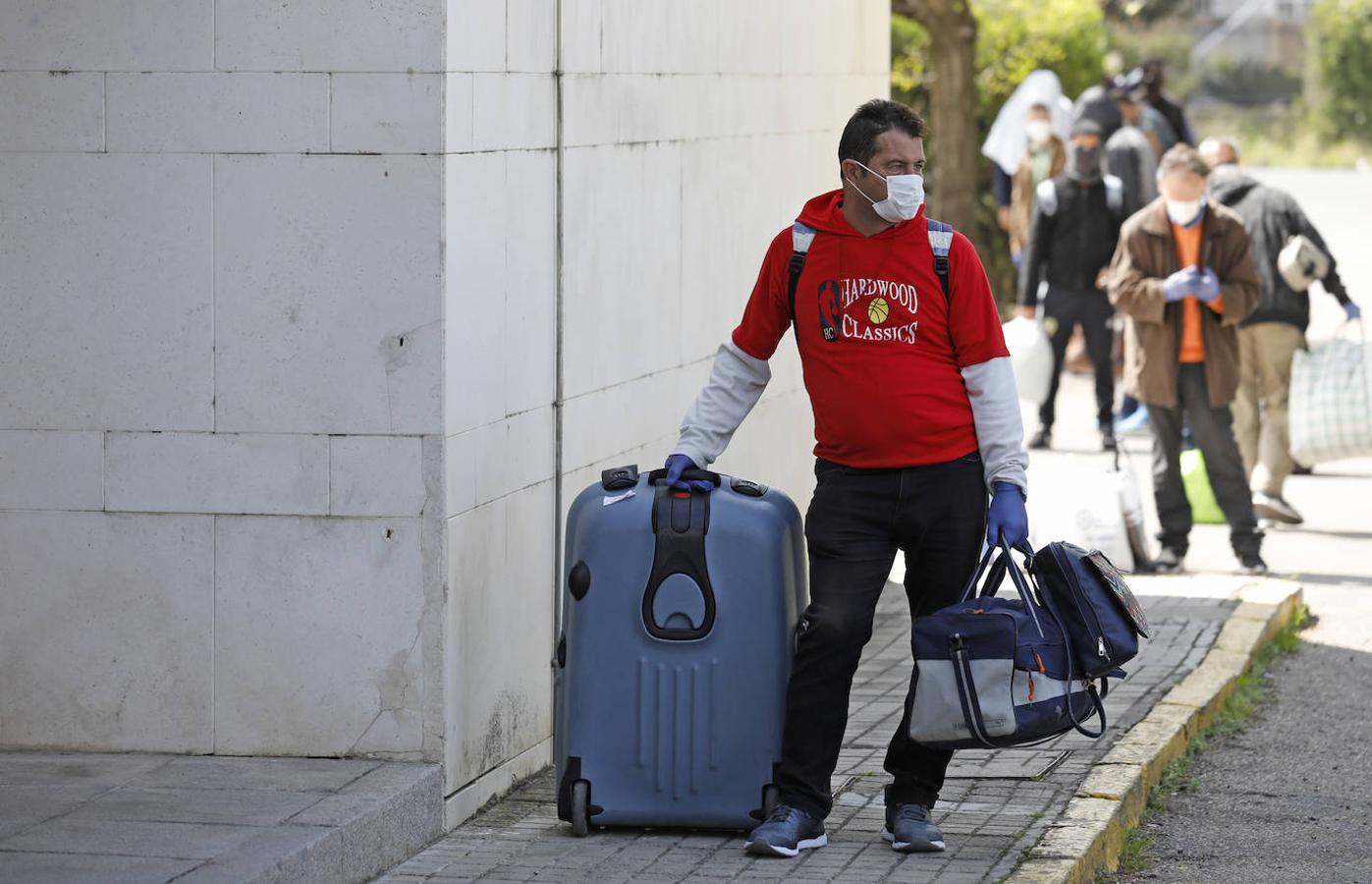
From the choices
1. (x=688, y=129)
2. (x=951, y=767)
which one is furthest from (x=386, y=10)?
(x=951, y=767)

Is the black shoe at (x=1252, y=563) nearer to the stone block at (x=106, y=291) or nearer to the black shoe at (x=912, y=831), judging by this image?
the black shoe at (x=912, y=831)

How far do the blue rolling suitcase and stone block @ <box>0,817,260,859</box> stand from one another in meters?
0.97

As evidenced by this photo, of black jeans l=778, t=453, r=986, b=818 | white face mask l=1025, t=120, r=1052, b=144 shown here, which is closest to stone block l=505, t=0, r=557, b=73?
black jeans l=778, t=453, r=986, b=818

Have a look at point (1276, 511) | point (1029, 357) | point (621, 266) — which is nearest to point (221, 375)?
point (621, 266)

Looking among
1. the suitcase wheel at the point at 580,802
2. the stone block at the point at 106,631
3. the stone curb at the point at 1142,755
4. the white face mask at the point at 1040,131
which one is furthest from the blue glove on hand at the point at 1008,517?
the white face mask at the point at 1040,131

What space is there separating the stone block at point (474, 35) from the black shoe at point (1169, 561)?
18.7 ft

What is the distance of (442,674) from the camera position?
5.66 meters

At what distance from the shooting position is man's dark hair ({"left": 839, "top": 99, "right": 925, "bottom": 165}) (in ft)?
18.1

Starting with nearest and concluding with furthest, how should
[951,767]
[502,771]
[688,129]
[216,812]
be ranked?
[216,812], [502,771], [951,767], [688,129]

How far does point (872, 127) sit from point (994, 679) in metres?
1.36

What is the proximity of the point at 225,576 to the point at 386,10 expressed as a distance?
147cm

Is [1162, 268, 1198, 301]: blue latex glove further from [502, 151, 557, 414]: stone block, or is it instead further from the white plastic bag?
[502, 151, 557, 414]: stone block

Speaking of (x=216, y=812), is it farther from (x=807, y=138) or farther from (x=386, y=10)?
(x=807, y=138)

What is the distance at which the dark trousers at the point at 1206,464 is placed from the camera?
10711 millimetres
